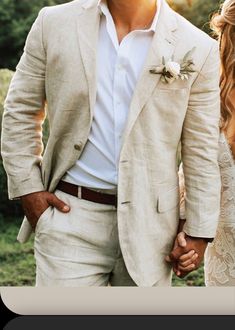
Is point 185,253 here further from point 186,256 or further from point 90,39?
point 90,39

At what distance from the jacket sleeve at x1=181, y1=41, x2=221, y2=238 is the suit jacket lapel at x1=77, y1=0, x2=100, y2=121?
0.39 meters

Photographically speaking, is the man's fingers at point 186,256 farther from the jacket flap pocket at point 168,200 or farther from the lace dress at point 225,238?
the lace dress at point 225,238

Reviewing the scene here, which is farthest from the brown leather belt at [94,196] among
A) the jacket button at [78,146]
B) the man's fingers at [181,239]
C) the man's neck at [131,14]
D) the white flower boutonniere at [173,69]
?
the man's neck at [131,14]

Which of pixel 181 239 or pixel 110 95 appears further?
pixel 181 239

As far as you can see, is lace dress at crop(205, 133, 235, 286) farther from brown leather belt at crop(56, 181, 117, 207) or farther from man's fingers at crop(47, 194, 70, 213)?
man's fingers at crop(47, 194, 70, 213)

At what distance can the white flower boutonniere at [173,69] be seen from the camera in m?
3.57

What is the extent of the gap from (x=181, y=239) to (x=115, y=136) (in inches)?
19.6

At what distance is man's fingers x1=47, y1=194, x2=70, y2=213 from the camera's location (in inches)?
146

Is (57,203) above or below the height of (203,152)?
below

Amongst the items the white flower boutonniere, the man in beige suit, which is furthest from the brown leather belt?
the white flower boutonniere

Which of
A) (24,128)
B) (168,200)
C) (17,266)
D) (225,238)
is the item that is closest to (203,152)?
(168,200)

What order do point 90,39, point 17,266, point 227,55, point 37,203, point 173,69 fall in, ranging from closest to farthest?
1. point 173,69
2. point 90,39
3. point 37,203
4. point 227,55
5. point 17,266

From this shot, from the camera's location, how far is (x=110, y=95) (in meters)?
3.66

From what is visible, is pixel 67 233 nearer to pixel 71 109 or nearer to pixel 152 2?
pixel 71 109
